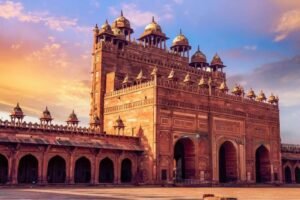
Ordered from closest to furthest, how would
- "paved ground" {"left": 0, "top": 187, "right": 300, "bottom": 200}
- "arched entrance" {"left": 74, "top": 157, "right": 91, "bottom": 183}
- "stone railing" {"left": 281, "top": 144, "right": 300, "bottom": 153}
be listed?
1. "paved ground" {"left": 0, "top": 187, "right": 300, "bottom": 200}
2. "arched entrance" {"left": 74, "top": 157, "right": 91, "bottom": 183}
3. "stone railing" {"left": 281, "top": 144, "right": 300, "bottom": 153}

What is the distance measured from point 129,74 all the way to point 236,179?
1556cm

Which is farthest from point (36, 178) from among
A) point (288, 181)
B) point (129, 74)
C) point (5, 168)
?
point (288, 181)

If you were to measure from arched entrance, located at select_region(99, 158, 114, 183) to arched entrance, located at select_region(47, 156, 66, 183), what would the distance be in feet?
A: 11.8

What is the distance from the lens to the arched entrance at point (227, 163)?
43562mm

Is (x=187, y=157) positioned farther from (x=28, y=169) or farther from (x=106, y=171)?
(x=28, y=169)

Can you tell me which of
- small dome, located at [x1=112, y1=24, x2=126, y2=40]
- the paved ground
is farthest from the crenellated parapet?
small dome, located at [x1=112, y1=24, x2=126, y2=40]

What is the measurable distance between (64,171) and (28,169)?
9.99 feet

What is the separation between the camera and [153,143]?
3631 cm

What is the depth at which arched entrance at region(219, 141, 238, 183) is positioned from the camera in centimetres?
4356

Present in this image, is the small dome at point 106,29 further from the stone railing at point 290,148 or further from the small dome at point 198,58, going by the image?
the stone railing at point 290,148

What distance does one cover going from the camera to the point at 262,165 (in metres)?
48.1

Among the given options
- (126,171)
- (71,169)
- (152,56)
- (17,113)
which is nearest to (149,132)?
(126,171)

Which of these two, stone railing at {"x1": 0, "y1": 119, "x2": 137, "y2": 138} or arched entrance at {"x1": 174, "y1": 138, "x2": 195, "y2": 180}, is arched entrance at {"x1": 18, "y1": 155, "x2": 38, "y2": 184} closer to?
stone railing at {"x1": 0, "y1": 119, "x2": 137, "y2": 138}

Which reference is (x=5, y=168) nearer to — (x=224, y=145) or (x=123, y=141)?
(x=123, y=141)
